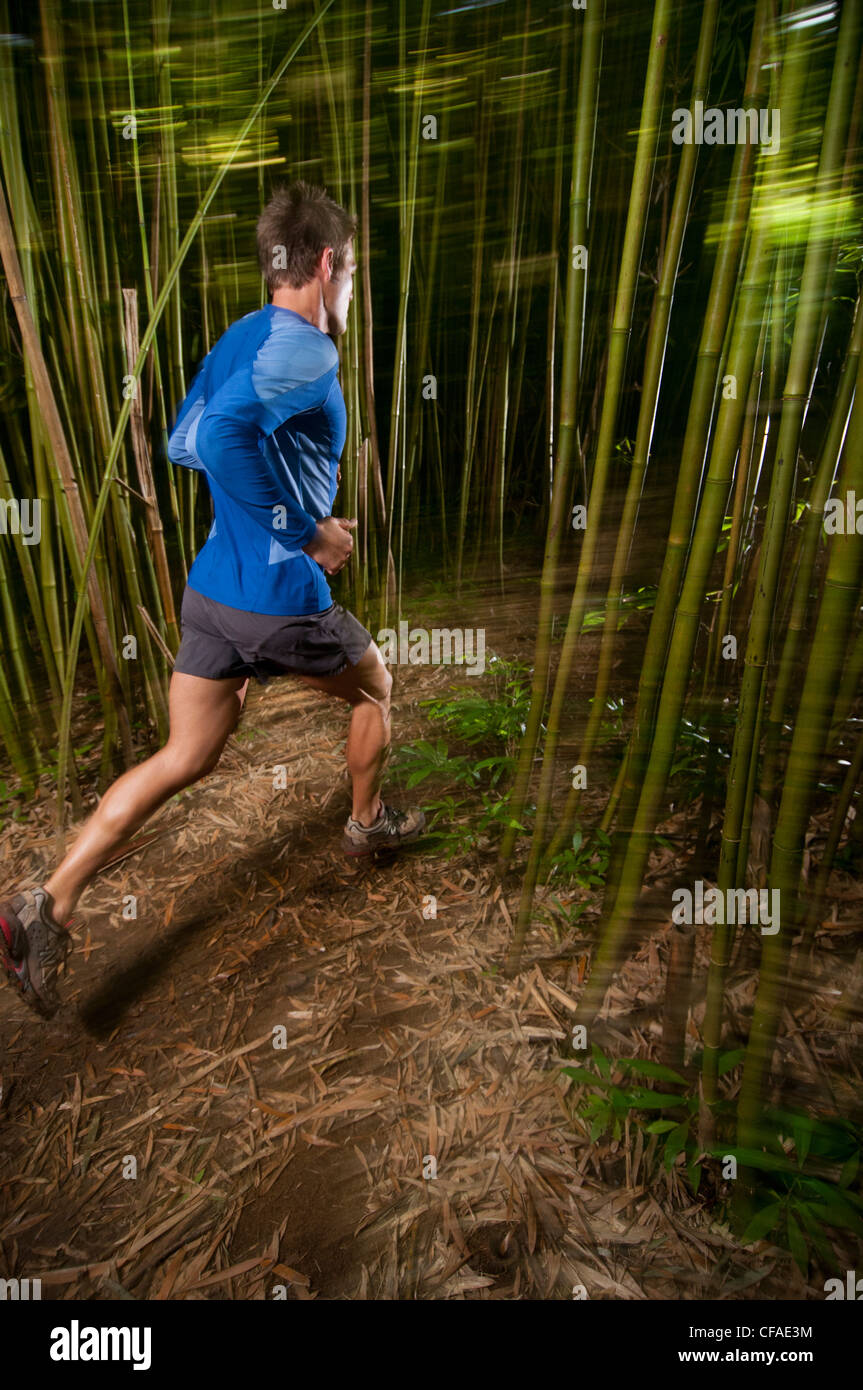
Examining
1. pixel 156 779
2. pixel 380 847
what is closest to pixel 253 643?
pixel 156 779

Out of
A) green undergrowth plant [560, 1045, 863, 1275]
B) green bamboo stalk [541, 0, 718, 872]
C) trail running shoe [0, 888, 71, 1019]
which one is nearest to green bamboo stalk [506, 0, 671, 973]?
green bamboo stalk [541, 0, 718, 872]

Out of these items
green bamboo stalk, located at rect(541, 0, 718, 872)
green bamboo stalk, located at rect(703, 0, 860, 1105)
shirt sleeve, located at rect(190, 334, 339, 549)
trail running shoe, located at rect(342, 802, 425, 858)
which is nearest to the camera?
green bamboo stalk, located at rect(703, 0, 860, 1105)

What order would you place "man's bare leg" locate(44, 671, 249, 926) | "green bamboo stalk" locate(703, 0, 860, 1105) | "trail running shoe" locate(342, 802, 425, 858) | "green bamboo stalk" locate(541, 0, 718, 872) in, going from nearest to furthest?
"green bamboo stalk" locate(703, 0, 860, 1105), "green bamboo stalk" locate(541, 0, 718, 872), "man's bare leg" locate(44, 671, 249, 926), "trail running shoe" locate(342, 802, 425, 858)

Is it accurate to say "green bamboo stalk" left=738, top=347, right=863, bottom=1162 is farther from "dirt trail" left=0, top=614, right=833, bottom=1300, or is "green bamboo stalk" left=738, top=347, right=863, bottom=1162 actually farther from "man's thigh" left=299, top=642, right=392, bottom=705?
"man's thigh" left=299, top=642, right=392, bottom=705

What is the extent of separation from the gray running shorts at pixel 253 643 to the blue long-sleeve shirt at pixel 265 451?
0.07 ft

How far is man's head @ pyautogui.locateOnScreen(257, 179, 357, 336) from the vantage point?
3.46 feet

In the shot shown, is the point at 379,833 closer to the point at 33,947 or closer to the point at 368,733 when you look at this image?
the point at 368,733

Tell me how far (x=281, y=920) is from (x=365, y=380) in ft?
4.49

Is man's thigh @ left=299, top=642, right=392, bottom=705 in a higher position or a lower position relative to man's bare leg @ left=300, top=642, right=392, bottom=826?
higher

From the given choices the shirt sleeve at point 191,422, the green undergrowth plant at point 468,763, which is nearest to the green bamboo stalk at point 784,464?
the green undergrowth plant at point 468,763

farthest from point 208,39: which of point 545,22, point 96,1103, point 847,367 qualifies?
point 96,1103

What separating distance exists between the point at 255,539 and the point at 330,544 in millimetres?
124

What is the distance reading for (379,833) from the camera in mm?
1334

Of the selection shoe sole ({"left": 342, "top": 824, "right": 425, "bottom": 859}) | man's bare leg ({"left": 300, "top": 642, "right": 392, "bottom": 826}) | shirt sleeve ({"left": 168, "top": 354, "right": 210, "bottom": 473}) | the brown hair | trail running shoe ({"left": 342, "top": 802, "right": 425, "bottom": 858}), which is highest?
the brown hair
